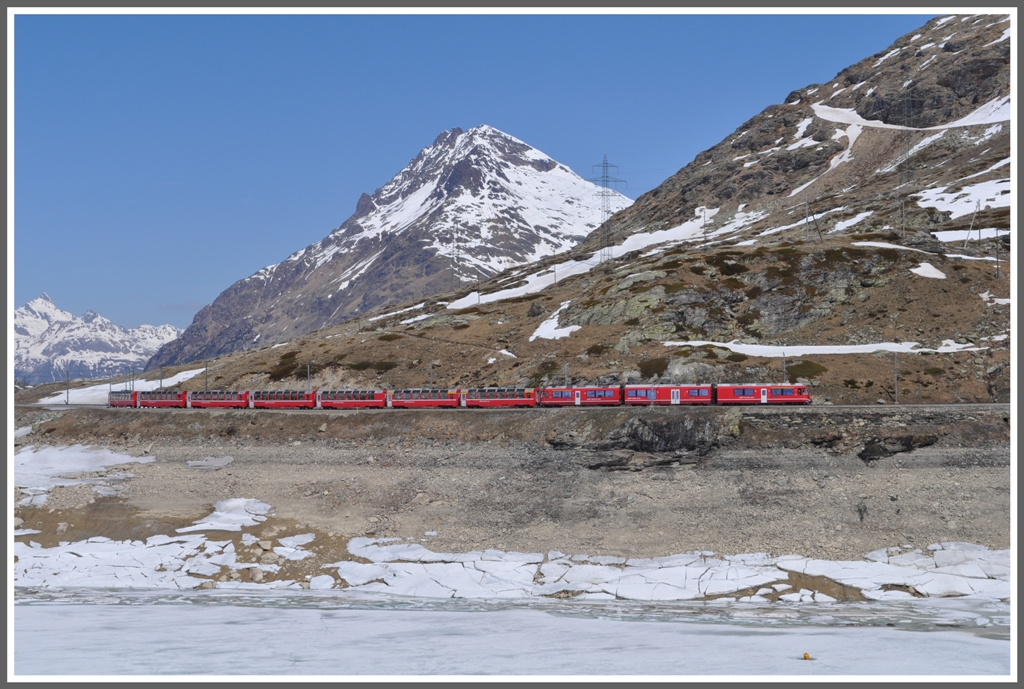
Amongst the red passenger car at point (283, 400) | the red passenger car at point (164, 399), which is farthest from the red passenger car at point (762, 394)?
the red passenger car at point (164, 399)

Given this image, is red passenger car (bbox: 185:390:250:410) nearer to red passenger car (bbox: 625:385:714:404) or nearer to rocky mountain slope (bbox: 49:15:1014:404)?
rocky mountain slope (bbox: 49:15:1014:404)

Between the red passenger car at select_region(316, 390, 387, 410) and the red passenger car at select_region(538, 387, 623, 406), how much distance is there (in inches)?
792

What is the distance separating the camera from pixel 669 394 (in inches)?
2908

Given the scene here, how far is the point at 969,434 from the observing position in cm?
6084

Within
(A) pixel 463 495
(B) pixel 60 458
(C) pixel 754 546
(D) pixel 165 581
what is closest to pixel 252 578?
(D) pixel 165 581

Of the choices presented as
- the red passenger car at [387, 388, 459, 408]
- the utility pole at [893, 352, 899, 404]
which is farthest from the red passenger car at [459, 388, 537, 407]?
the utility pole at [893, 352, 899, 404]

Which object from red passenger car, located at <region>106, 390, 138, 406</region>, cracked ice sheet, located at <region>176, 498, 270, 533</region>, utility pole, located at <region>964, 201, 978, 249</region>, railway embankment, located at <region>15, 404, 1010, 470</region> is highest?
utility pole, located at <region>964, 201, 978, 249</region>

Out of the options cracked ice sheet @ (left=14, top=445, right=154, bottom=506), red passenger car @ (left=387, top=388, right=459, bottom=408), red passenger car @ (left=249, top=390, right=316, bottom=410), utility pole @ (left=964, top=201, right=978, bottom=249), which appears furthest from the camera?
utility pole @ (left=964, top=201, right=978, bottom=249)

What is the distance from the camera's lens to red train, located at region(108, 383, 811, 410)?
72.8 meters

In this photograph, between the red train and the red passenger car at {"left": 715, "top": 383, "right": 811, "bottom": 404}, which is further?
the red train

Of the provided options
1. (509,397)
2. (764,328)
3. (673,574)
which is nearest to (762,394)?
(509,397)

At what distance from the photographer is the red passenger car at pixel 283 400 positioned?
89.4 metres

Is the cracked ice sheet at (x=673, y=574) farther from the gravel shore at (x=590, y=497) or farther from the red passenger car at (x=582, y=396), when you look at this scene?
the red passenger car at (x=582, y=396)

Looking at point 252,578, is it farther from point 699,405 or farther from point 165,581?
point 699,405
